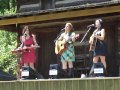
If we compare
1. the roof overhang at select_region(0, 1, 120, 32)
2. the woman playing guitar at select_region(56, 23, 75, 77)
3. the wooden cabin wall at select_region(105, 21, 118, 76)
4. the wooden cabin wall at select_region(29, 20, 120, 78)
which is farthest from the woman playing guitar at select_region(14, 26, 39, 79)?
the wooden cabin wall at select_region(105, 21, 118, 76)

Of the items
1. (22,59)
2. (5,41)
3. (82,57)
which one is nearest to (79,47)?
(82,57)

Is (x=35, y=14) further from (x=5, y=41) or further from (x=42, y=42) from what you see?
(x=5, y=41)

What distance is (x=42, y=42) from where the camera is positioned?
16875 mm

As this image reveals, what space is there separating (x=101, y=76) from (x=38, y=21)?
4707 mm

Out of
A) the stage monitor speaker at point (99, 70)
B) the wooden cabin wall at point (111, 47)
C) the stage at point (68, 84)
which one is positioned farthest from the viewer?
the wooden cabin wall at point (111, 47)

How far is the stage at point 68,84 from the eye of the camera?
36.7ft

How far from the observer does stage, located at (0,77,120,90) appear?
1119 centimetres

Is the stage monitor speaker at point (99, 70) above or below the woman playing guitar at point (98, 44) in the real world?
below

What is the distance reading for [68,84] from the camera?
39.1ft

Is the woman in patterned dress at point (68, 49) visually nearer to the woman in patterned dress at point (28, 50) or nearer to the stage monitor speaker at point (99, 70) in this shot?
the woman in patterned dress at point (28, 50)

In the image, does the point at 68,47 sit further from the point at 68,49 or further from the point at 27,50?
the point at 27,50

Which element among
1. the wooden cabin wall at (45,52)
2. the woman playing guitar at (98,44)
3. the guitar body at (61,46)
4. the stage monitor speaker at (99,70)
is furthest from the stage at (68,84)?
the wooden cabin wall at (45,52)

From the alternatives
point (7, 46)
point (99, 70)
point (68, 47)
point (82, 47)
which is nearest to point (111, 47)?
point (82, 47)

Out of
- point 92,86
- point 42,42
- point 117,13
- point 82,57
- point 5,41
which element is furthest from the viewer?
point 5,41
